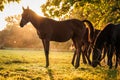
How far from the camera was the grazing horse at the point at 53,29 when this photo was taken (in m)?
15.5

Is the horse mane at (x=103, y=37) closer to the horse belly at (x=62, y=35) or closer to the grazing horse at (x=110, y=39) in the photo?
the grazing horse at (x=110, y=39)

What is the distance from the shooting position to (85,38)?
1842cm

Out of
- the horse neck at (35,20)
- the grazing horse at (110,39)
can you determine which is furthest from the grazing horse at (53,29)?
the grazing horse at (110,39)

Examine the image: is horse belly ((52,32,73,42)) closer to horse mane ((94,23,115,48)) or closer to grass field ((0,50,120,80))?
grass field ((0,50,120,80))

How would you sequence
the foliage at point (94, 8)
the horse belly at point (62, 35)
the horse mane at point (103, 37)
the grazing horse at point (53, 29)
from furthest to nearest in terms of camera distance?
1. the foliage at point (94, 8)
2. the horse belly at point (62, 35)
3. the grazing horse at point (53, 29)
4. the horse mane at point (103, 37)

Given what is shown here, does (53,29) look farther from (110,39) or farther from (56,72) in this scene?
(56,72)

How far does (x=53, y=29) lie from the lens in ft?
52.5

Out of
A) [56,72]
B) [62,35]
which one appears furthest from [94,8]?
[56,72]

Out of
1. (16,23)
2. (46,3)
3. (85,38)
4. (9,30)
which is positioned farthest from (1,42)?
(85,38)

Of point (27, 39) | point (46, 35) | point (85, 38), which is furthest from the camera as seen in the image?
point (27, 39)

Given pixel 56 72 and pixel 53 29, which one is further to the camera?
pixel 53 29

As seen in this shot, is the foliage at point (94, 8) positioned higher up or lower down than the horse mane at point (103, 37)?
higher up

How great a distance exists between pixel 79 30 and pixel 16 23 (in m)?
89.9

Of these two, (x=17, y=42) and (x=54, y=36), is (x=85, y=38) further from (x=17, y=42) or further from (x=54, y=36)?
→ (x=17, y=42)
